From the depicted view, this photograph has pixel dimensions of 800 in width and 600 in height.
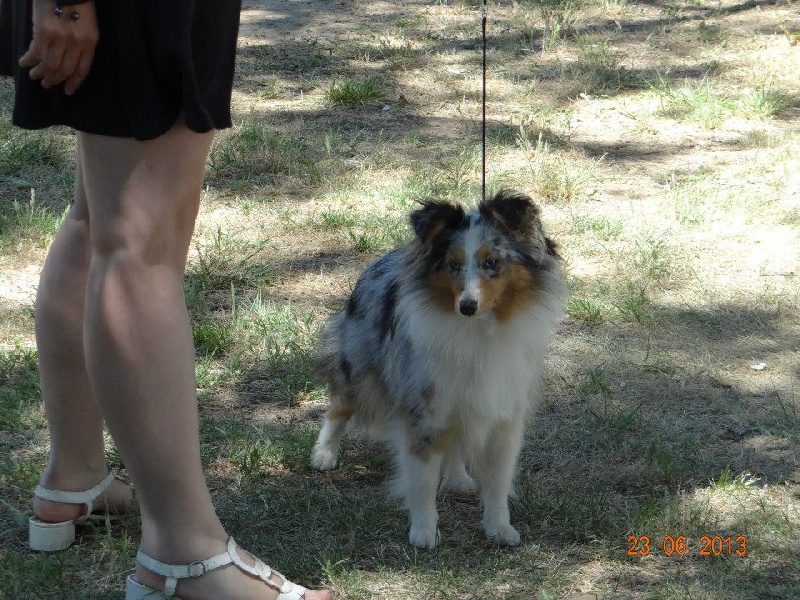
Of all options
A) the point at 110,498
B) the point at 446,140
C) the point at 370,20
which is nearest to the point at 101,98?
the point at 110,498

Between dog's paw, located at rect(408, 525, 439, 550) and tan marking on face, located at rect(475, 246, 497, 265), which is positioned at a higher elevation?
tan marking on face, located at rect(475, 246, 497, 265)

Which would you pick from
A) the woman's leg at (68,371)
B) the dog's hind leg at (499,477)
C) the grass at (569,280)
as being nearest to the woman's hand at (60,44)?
the woman's leg at (68,371)

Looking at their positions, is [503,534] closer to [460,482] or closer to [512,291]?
[460,482]

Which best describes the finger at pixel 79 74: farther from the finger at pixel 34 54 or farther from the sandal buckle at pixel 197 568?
the sandal buckle at pixel 197 568

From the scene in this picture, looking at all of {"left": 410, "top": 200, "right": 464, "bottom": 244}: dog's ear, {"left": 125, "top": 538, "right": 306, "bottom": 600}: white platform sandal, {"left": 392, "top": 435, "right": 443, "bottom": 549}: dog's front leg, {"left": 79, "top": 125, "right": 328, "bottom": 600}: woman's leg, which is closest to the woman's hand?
{"left": 79, "top": 125, "right": 328, "bottom": 600}: woman's leg

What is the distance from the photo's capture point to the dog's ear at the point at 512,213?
3008 mm

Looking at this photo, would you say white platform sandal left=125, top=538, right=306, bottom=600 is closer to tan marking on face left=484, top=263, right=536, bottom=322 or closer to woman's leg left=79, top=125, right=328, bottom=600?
woman's leg left=79, top=125, right=328, bottom=600

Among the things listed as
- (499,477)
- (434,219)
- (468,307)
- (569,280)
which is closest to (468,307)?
(468,307)

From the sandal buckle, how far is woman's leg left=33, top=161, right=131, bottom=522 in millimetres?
582

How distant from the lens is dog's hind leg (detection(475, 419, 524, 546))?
3.07 metres

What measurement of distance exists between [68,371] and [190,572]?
2.11ft

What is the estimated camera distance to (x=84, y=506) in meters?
2.83

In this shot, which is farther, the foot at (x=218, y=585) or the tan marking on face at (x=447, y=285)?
the tan marking on face at (x=447, y=285)

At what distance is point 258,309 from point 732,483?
6.67 ft
